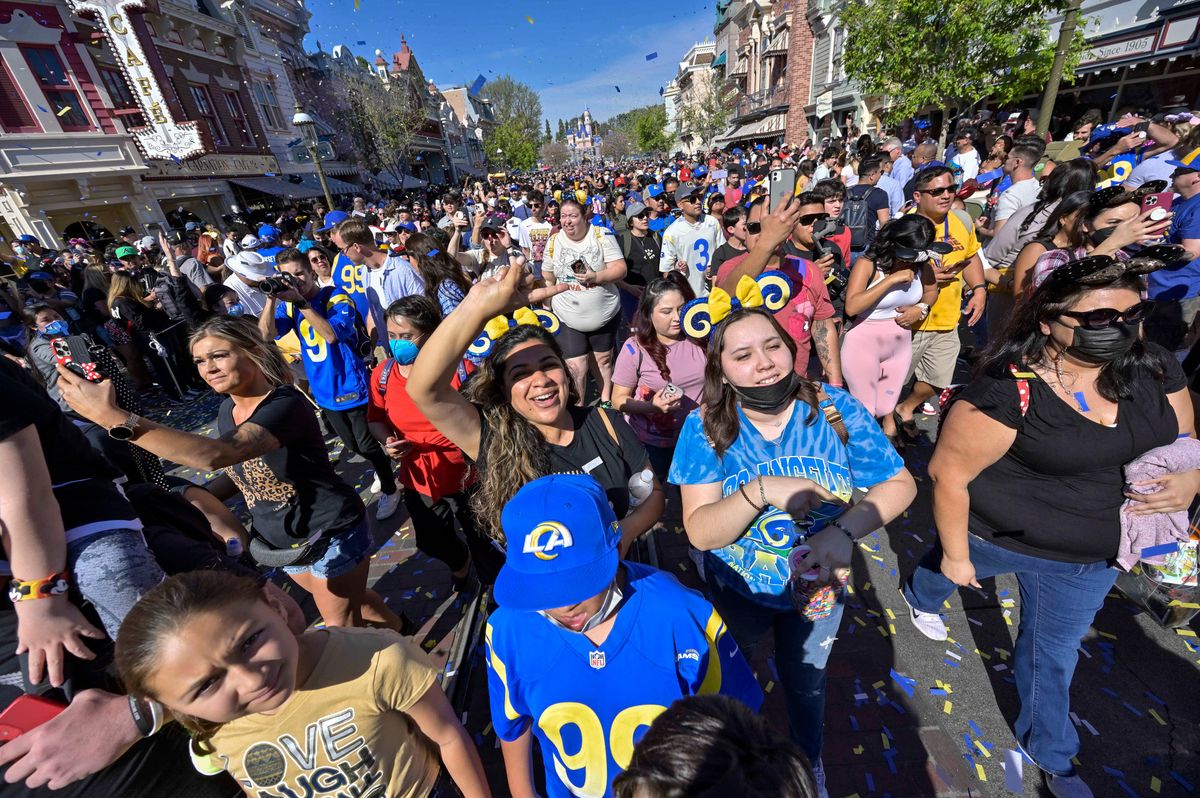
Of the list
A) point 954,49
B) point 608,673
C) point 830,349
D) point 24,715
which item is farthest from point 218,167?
point 608,673

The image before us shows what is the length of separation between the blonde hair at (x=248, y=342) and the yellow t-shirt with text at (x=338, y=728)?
5.09 ft

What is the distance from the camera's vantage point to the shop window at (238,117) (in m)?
23.0

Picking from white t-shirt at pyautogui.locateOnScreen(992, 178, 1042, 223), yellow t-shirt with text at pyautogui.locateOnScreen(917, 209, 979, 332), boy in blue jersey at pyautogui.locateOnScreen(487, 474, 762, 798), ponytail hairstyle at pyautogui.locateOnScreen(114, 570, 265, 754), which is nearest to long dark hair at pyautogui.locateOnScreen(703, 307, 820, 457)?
boy in blue jersey at pyautogui.locateOnScreen(487, 474, 762, 798)

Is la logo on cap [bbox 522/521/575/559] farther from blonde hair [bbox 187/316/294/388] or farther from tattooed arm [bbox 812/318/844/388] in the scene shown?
tattooed arm [bbox 812/318/844/388]

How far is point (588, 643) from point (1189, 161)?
7259 millimetres

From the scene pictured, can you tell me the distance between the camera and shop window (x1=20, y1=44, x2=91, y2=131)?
15.5 m

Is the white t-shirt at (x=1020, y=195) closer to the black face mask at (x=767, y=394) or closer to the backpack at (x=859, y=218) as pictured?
the backpack at (x=859, y=218)

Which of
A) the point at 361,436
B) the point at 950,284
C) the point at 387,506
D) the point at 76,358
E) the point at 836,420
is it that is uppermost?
the point at 76,358

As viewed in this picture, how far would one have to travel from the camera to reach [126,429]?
1.80m

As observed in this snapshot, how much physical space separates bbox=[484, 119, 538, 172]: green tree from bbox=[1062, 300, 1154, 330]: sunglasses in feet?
215

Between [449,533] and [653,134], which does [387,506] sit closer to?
[449,533]

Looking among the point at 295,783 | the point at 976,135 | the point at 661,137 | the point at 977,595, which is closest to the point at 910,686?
the point at 977,595

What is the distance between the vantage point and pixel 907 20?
48.9 feet

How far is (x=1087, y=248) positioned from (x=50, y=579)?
5288 mm
